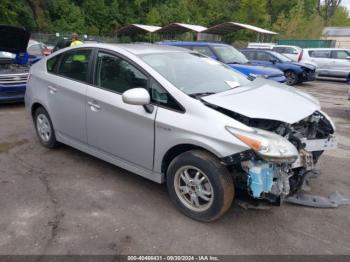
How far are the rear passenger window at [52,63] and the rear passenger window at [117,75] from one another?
3.38 ft

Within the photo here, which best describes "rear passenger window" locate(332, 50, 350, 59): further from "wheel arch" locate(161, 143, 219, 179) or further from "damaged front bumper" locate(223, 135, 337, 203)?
"wheel arch" locate(161, 143, 219, 179)

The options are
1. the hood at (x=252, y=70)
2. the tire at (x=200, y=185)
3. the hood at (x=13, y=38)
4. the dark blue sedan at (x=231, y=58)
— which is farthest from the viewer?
the dark blue sedan at (x=231, y=58)

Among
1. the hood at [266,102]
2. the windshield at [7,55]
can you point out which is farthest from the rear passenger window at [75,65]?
the windshield at [7,55]

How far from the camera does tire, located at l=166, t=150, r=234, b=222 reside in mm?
3057

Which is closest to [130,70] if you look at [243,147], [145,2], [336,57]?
[243,147]

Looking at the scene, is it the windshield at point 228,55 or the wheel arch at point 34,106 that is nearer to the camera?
the wheel arch at point 34,106

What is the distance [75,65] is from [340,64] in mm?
14193

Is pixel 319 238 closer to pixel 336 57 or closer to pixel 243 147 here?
pixel 243 147

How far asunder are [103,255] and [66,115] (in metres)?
2.23

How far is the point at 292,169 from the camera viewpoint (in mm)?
3314

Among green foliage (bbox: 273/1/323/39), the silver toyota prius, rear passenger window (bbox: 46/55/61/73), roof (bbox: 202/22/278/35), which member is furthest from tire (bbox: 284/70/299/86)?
green foliage (bbox: 273/1/323/39)

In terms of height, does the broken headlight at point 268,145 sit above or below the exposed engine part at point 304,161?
above

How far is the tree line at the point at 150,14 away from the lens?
3672 cm

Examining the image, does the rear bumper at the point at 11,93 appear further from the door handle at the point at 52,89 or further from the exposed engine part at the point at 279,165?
the exposed engine part at the point at 279,165
